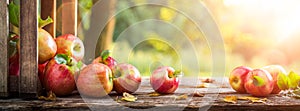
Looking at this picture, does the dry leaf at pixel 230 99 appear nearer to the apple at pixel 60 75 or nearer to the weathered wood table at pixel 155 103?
the weathered wood table at pixel 155 103

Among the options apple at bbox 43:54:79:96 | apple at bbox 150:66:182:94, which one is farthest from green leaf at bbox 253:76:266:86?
apple at bbox 43:54:79:96

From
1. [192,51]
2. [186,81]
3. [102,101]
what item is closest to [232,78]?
[186,81]

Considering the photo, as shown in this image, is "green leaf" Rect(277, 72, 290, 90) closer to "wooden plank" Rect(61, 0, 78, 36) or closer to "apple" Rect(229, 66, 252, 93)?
"apple" Rect(229, 66, 252, 93)

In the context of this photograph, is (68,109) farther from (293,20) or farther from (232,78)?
(293,20)

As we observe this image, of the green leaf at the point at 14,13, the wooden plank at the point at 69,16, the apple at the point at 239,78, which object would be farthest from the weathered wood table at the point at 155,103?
the wooden plank at the point at 69,16

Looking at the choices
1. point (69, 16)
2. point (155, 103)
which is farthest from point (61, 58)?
point (69, 16)

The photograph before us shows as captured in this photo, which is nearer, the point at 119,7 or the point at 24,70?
the point at 24,70
